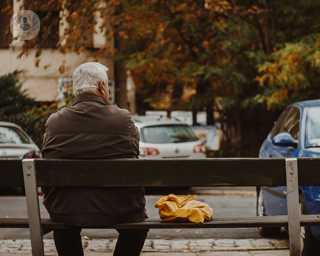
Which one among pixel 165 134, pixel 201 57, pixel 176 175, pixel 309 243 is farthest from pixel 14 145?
pixel 176 175

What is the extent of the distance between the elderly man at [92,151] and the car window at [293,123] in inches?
114

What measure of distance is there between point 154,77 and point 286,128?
11.2 m

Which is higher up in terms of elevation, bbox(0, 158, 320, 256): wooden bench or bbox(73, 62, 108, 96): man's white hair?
bbox(73, 62, 108, 96): man's white hair

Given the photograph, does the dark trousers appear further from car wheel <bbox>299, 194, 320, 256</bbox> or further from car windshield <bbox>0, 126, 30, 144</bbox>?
car windshield <bbox>0, 126, 30, 144</bbox>

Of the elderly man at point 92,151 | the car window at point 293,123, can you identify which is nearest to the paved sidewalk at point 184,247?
the car window at point 293,123

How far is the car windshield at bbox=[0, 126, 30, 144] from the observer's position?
10.1 meters

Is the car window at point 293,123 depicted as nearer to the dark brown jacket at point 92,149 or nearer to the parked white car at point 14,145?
the dark brown jacket at point 92,149

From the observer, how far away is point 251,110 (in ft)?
48.0

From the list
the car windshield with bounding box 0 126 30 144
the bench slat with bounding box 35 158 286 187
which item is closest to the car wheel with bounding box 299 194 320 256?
the bench slat with bounding box 35 158 286 187

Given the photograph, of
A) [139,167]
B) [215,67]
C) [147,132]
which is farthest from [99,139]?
[215,67]

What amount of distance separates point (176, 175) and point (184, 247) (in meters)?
2.48

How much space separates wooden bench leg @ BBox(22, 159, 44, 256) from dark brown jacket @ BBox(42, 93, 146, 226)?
Result: 0.13 metres

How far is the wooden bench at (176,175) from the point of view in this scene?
2914mm

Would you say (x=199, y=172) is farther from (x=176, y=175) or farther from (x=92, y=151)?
(x=92, y=151)
